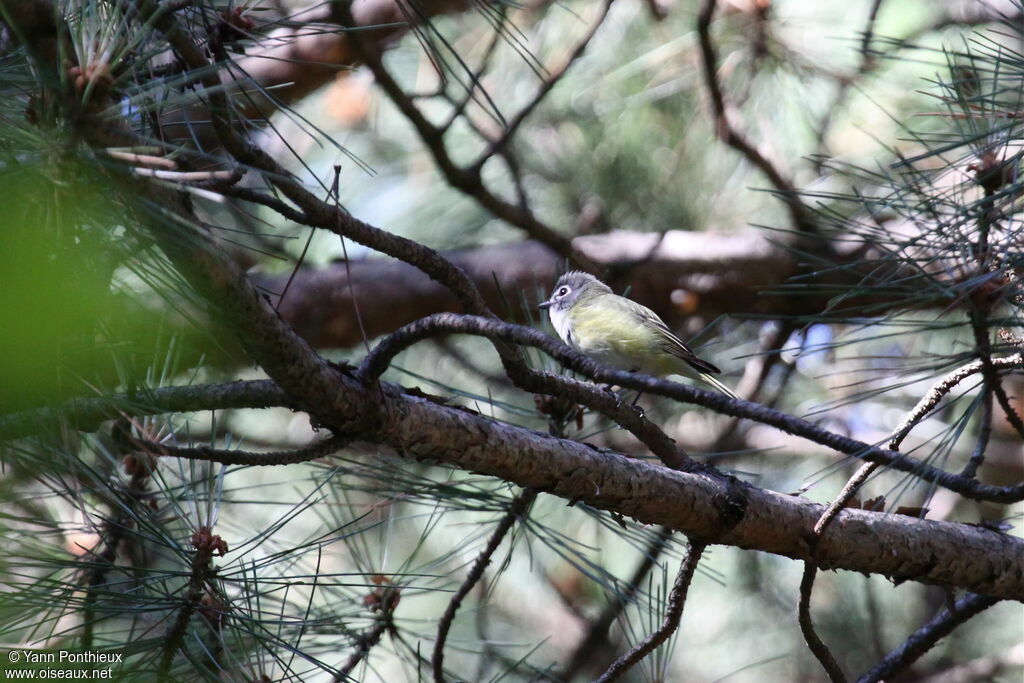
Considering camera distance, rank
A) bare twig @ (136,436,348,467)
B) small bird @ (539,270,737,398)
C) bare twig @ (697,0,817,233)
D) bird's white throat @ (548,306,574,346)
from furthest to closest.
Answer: bare twig @ (697,0,817,233) < bird's white throat @ (548,306,574,346) < small bird @ (539,270,737,398) < bare twig @ (136,436,348,467)

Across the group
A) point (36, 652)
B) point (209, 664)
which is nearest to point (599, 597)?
point (209, 664)

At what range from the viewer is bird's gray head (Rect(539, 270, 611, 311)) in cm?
306

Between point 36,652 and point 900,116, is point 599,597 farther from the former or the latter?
point 36,652

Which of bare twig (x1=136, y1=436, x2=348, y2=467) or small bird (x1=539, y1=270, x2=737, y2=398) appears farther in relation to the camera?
small bird (x1=539, y1=270, x2=737, y2=398)

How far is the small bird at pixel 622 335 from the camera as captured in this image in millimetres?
2732

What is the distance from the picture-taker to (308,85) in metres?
4.02

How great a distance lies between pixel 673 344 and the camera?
2.67 meters

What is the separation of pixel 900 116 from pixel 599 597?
101 inches

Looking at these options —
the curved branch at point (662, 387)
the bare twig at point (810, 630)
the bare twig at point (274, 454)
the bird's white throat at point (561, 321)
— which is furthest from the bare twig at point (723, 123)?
the bare twig at point (274, 454)

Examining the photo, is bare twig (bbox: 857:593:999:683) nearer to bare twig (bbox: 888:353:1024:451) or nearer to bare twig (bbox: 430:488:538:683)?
bare twig (bbox: 888:353:1024:451)

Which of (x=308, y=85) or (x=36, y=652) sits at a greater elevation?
(x=308, y=85)

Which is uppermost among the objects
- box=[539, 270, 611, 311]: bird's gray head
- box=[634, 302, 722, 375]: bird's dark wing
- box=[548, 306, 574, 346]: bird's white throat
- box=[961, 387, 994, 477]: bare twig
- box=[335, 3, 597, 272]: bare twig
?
box=[335, 3, 597, 272]: bare twig

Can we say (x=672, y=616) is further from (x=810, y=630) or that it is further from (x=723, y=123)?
(x=723, y=123)

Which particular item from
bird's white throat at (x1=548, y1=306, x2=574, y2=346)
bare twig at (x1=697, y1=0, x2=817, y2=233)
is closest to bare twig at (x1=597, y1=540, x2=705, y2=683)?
bird's white throat at (x1=548, y1=306, x2=574, y2=346)
